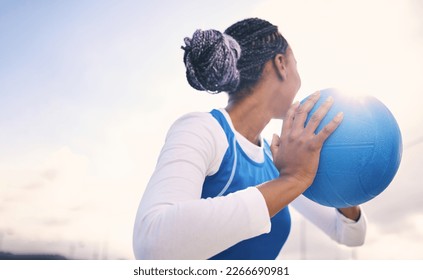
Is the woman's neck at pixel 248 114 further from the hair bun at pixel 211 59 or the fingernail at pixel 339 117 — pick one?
the fingernail at pixel 339 117

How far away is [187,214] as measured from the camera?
3.10 ft

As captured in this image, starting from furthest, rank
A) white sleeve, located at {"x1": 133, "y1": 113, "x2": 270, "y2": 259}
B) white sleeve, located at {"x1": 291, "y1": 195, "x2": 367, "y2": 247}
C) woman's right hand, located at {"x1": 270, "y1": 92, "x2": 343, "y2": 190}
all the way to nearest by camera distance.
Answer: white sleeve, located at {"x1": 291, "y1": 195, "x2": 367, "y2": 247}, woman's right hand, located at {"x1": 270, "y1": 92, "x2": 343, "y2": 190}, white sleeve, located at {"x1": 133, "y1": 113, "x2": 270, "y2": 259}

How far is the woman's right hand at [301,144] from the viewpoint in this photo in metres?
1.08

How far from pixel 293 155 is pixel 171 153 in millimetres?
308

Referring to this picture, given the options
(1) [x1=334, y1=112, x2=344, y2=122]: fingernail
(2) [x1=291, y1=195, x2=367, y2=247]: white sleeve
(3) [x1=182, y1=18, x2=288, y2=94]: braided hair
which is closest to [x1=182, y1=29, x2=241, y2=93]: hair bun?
(3) [x1=182, y1=18, x2=288, y2=94]: braided hair

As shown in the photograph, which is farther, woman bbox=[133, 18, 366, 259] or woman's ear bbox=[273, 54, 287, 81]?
woman's ear bbox=[273, 54, 287, 81]

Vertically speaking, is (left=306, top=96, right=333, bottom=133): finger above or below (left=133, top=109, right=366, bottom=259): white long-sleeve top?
above

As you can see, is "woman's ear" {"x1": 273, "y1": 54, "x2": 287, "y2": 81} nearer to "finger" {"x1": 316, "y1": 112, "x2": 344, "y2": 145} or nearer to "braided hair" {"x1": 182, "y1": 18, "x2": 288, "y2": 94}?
"braided hair" {"x1": 182, "y1": 18, "x2": 288, "y2": 94}

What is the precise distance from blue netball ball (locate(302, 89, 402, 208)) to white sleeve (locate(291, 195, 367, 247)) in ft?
1.13

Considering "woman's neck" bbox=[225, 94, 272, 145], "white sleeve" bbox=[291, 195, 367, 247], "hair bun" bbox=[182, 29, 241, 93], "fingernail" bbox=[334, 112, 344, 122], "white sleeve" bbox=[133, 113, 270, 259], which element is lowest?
"white sleeve" bbox=[133, 113, 270, 259]

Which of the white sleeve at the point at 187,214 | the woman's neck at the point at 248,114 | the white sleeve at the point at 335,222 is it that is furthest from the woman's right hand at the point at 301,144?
the white sleeve at the point at 335,222

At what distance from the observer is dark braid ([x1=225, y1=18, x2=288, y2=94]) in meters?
1.39

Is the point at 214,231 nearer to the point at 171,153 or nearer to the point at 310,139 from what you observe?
the point at 171,153

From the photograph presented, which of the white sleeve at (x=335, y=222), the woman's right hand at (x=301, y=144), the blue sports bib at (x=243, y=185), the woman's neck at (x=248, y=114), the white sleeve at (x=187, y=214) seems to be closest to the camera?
the white sleeve at (x=187, y=214)
